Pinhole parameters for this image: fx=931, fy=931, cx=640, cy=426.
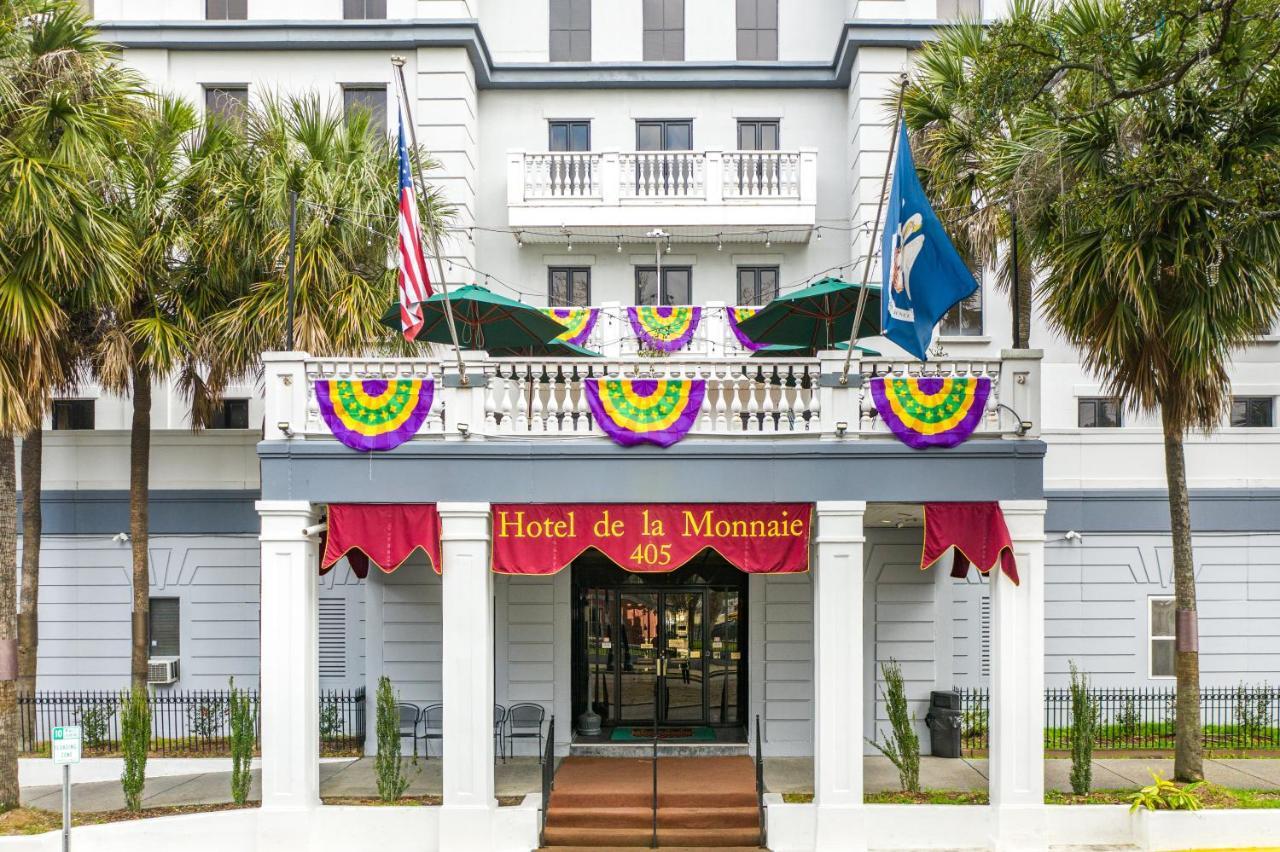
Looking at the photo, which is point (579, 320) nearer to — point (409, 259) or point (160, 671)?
point (409, 259)

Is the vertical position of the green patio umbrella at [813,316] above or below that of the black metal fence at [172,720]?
above

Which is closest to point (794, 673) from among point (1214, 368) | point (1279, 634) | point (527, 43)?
point (1214, 368)

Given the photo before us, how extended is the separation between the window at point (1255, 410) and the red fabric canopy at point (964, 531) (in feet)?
31.0

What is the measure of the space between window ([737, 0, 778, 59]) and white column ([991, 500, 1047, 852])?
38.0 feet

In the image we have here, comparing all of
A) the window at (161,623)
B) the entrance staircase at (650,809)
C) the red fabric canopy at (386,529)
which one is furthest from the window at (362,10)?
the entrance staircase at (650,809)

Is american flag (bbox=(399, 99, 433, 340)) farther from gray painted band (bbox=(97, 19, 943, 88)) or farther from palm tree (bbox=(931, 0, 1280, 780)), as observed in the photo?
gray painted band (bbox=(97, 19, 943, 88))

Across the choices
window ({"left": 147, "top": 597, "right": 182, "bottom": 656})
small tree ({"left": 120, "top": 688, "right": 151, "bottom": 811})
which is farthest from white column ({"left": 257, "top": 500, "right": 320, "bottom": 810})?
window ({"left": 147, "top": 597, "right": 182, "bottom": 656})

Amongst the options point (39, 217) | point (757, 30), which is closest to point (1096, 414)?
point (757, 30)

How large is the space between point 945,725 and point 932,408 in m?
6.38

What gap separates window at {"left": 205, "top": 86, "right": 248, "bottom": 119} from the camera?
18219 mm

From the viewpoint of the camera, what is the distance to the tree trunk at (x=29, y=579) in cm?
1576

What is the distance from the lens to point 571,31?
19516 millimetres

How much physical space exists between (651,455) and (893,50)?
10.5m

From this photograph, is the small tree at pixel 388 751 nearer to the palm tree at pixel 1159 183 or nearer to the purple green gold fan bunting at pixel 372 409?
the purple green gold fan bunting at pixel 372 409
